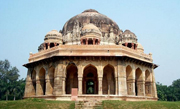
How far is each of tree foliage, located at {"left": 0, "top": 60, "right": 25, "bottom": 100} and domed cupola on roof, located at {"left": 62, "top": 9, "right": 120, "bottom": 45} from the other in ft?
66.4

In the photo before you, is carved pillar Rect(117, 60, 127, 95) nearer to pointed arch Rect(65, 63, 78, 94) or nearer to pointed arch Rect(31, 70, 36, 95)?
pointed arch Rect(65, 63, 78, 94)

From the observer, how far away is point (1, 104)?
15914mm

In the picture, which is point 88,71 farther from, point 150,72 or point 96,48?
point 150,72

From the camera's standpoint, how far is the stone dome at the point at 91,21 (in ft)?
98.1

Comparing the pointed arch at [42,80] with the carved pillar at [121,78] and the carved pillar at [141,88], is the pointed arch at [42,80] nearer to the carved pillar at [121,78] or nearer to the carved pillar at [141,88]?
the carved pillar at [121,78]

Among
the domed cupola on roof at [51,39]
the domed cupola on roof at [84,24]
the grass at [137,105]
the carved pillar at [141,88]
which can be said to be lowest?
the grass at [137,105]

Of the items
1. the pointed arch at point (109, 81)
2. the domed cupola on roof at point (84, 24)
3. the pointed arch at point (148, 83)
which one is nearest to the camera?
the pointed arch at point (109, 81)

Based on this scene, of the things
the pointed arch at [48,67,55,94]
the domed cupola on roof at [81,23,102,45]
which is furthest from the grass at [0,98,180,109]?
the domed cupola on roof at [81,23,102,45]

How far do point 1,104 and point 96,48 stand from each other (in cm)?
1011

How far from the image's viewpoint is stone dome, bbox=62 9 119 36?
2989 centimetres

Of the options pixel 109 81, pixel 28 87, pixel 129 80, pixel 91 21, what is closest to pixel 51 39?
pixel 28 87

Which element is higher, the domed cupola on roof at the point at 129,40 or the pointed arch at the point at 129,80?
the domed cupola on roof at the point at 129,40

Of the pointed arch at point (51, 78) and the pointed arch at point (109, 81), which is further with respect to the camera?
the pointed arch at point (109, 81)

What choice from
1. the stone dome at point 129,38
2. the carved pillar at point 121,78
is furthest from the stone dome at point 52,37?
the carved pillar at point 121,78
